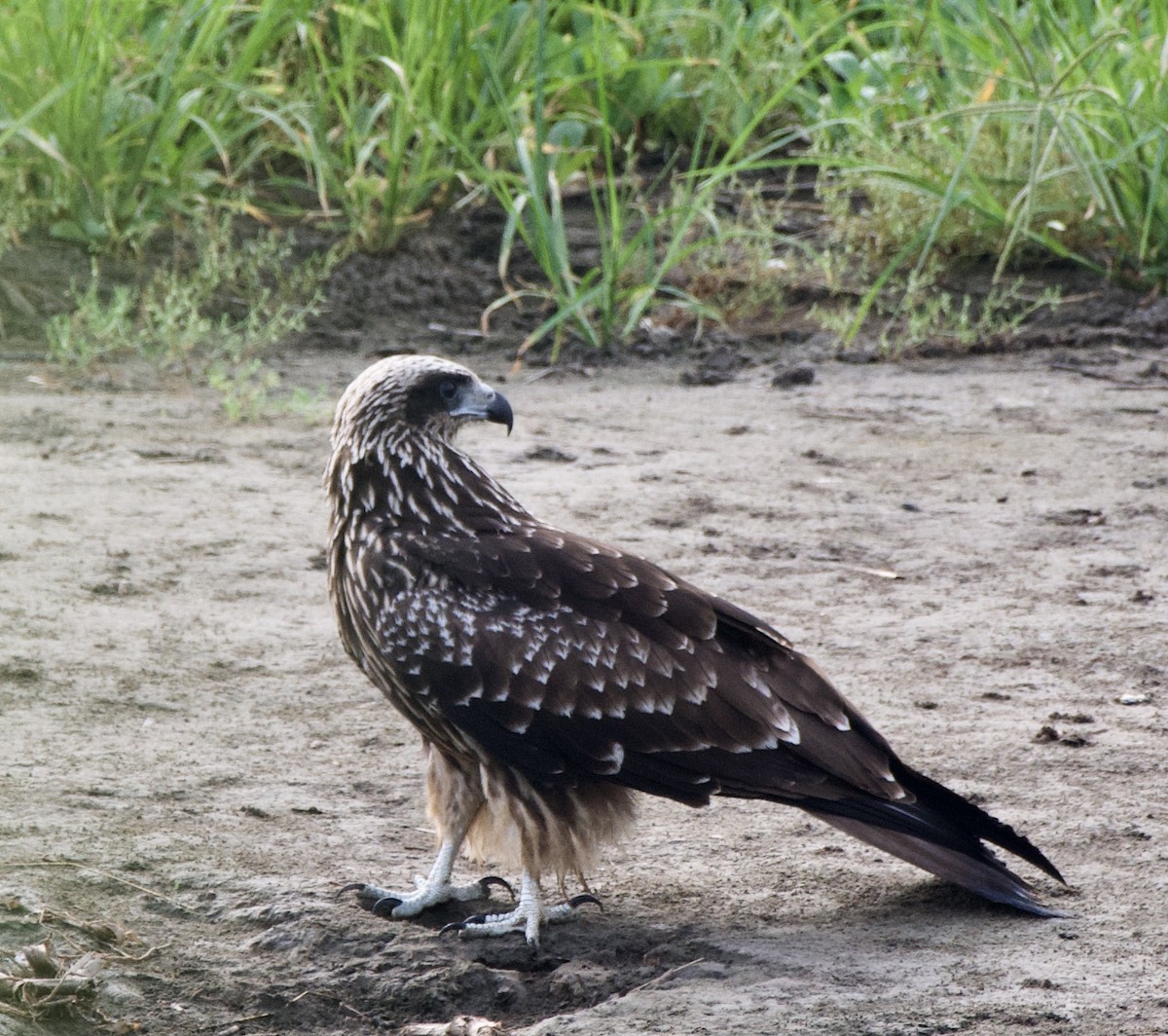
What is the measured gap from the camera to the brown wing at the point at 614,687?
11.3 feet

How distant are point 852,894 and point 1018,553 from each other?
92.9 inches

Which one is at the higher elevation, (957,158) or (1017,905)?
(957,158)

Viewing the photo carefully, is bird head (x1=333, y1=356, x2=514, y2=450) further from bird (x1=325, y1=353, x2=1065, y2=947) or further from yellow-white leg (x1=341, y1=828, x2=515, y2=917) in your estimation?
yellow-white leg (x1=341, y1=828, x2=515, y2=917)

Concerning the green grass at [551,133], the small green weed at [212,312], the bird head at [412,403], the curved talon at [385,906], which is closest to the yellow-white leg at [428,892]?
the curved talon at [385,906]

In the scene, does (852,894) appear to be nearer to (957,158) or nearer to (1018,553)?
(1018,553)

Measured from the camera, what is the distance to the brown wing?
3436mm

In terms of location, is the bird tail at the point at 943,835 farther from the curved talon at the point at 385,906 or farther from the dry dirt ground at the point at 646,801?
the curved talon at the point at 385,906

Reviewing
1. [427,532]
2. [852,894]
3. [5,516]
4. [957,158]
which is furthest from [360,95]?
[852,894]

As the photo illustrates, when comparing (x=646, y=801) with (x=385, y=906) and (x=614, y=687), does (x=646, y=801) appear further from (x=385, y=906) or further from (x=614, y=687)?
(x=385, y=906)

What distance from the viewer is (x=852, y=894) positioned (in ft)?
11.6

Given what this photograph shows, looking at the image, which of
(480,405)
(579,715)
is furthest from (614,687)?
(480,405)

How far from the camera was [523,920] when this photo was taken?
348 cm

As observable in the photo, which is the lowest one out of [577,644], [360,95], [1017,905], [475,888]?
[475,888]

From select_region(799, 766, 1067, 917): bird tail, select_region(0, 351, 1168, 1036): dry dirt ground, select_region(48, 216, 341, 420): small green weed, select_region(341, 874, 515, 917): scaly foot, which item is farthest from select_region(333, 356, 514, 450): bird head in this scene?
select_region(48, 216, 341, 420): small green weed
